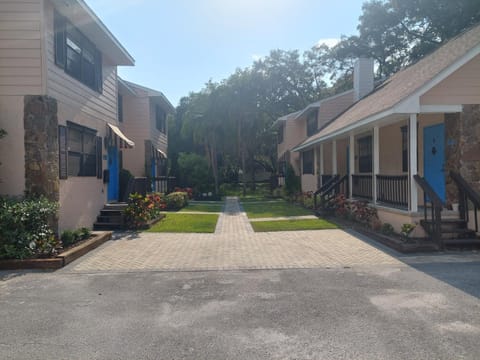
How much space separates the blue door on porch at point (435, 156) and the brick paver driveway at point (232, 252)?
3.14 metres

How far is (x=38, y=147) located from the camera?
27.8 ft

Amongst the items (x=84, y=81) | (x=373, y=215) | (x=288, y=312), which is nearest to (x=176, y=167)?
(x=84, y=81)

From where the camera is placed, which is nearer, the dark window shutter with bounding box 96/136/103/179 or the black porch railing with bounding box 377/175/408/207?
the black porch railing with bounding box 377/175/408/207

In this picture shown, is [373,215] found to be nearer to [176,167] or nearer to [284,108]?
[176,167]

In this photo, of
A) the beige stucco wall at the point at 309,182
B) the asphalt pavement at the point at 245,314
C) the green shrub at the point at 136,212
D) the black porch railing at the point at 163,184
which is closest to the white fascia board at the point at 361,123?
the asphalt pavement at the point at 245,314

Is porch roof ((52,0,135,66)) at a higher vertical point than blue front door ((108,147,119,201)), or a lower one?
higher

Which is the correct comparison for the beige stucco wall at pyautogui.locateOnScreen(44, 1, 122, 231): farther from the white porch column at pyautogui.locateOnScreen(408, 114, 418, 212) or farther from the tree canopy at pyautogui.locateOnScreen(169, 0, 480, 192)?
the tree canopy at pyautogui.locateOnScreen(169, 0, 480, 192)

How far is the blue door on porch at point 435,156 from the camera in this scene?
10.6m

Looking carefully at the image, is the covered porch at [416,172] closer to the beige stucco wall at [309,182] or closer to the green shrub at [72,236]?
the beige stucco wall at [309,182]

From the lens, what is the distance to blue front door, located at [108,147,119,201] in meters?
13.7

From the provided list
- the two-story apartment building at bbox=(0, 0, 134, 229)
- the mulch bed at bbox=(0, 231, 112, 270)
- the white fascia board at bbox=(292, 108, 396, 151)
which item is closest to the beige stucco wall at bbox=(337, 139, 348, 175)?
the white fascia board at bbox=(292, 108, 396, 151)

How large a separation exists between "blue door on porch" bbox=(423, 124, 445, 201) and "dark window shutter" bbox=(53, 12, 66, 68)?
32.9 ft

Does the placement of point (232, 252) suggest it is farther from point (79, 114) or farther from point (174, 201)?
point (174, 201)

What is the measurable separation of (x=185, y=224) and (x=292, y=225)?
3.50 metres
